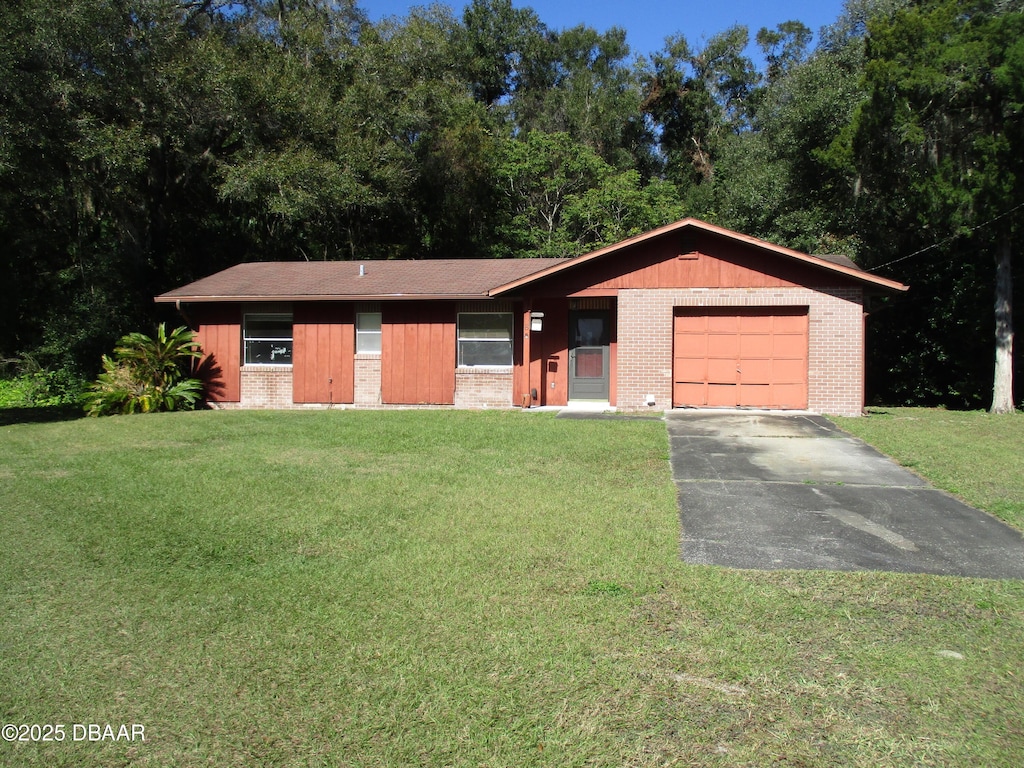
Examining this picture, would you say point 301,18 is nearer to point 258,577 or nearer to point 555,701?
point 258,577

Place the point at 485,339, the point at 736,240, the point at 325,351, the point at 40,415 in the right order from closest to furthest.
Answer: the point at 736,240, the point at 485,339, the point at 325,351, the point at 40,415

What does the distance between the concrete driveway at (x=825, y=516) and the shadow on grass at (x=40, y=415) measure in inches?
529

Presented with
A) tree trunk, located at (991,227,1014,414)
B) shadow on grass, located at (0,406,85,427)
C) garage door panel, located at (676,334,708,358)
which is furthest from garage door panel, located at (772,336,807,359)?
shadow on grass, located at (0,406,85,427)

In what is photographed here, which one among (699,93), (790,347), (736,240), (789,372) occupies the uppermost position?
(699,93)

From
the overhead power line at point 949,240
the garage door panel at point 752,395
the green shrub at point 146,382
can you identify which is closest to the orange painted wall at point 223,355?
the green shrub at point 146,382

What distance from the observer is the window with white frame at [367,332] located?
59.5 ft

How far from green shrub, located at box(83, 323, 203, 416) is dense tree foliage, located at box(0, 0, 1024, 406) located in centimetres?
377

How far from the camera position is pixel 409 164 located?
2739 cm

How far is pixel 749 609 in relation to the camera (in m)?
5.00

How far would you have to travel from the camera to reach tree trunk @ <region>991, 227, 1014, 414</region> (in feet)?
60.5

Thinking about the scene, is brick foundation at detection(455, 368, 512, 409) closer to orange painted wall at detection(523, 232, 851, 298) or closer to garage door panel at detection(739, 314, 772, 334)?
orange painted wall at detection(523, 232, 851, 298)

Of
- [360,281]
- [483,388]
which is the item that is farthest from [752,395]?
[360,281]

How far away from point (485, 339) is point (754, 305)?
5.69m

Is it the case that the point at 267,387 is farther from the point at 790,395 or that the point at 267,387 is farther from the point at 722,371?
the point at 790,395
